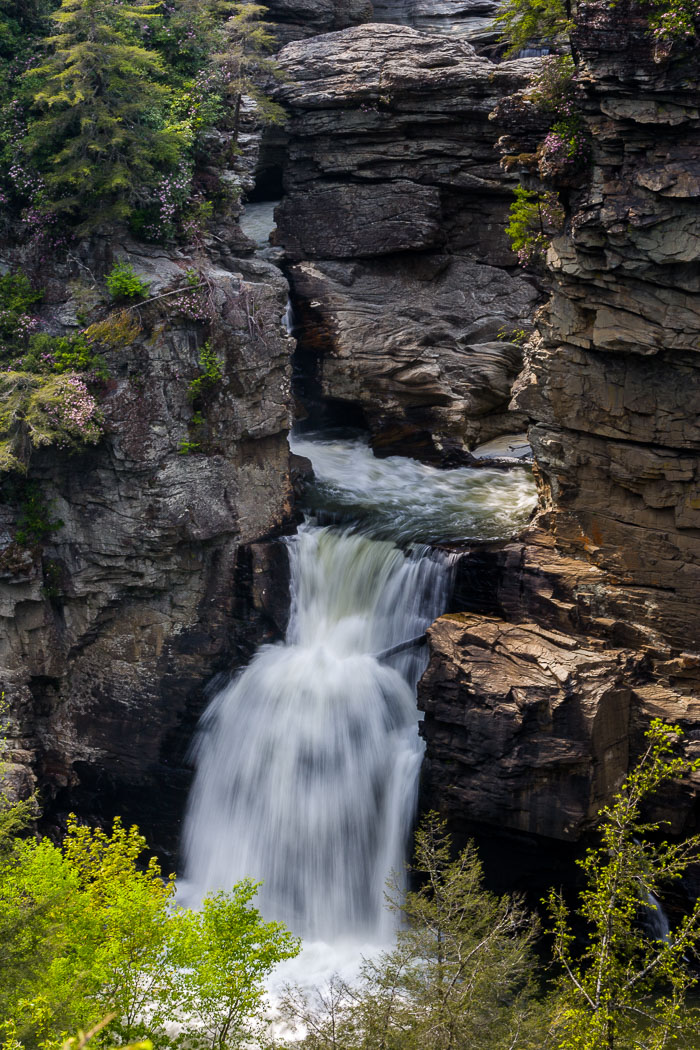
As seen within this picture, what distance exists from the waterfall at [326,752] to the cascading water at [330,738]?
0.07 feet

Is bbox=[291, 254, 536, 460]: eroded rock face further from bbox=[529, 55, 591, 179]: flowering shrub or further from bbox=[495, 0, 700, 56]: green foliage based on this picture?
bbox=[529, 55, 591, 179]: flowering shrub

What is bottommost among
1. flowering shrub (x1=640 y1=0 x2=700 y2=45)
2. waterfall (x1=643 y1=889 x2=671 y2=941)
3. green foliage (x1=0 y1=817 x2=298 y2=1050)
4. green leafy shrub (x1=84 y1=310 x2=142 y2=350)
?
waterfall (x1=643 y1=889 x2=671 y2=941)

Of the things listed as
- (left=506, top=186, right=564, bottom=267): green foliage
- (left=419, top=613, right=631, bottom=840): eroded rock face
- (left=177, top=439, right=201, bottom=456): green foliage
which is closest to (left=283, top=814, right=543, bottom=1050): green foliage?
(left=419, top=613, right=631, bottom=840): eroded rock face

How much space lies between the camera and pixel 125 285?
17641 mm

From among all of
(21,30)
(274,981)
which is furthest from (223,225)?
(274,981)

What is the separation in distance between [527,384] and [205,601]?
7.51 metres

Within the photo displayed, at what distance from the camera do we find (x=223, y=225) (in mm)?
20344

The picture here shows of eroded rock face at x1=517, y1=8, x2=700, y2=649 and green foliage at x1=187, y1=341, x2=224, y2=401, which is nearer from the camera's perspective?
eroded rock face at x1=517, y1=8, x2=700, y2=649

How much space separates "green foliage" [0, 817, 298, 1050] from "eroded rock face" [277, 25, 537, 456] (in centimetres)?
1298

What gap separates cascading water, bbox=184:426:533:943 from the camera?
16234 mm

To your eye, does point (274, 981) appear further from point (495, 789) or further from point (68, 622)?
point (68, 622)

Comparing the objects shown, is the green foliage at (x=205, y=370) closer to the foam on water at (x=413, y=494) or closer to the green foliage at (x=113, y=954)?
the foam on water at (x=413, y=494)

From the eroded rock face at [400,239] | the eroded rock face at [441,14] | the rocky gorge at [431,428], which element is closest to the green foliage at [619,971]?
the rocky gorge at [431,428]

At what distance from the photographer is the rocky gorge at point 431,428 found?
14.3m
